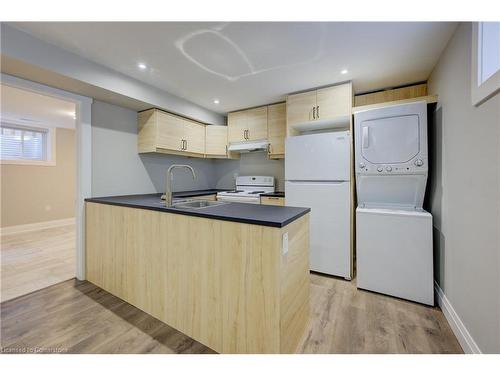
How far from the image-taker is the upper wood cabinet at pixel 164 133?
2.78 meters

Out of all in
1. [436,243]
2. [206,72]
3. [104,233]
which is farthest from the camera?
[206,72]

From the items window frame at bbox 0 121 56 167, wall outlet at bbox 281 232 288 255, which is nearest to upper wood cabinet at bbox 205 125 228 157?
wall outlet at bbox 281 232 288 255

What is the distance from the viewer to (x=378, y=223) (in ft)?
6.89

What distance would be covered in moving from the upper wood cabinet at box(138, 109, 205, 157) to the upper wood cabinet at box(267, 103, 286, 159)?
1203 millimetres

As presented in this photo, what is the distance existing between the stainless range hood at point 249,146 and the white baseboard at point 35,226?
4263mm

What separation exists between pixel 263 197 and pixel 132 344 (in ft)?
6.93

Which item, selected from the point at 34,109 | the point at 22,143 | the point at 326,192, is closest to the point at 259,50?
the point at 326,192

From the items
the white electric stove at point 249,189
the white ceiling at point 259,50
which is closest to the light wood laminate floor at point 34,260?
the white electric stove at point 249,189

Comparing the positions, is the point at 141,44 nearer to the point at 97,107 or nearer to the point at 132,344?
the point at 97,107

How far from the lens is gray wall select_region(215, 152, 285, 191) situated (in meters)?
3.62

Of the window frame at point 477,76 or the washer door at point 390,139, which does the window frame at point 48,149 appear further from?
the window frame at point 477,76

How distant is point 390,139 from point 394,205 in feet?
2.23

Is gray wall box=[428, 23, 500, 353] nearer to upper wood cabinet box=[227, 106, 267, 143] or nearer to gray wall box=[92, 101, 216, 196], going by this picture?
upper wood cabinet box=[227, 106, 267, 143]
